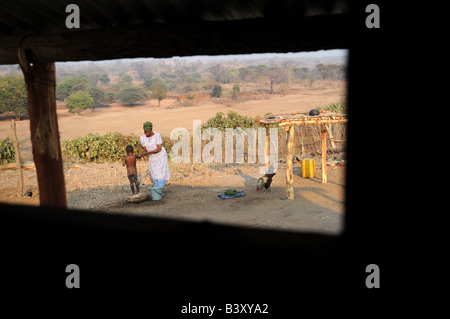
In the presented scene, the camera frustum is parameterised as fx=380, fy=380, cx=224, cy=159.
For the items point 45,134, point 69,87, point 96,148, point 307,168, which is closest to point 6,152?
point 96,148

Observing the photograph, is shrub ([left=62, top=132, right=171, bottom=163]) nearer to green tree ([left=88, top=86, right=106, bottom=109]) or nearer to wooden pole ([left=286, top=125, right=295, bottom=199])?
wooden pole ([left=286, top=125, right=295, bottom=199])

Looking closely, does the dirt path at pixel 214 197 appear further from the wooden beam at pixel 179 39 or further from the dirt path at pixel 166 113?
the dirt path at pixel 166 113

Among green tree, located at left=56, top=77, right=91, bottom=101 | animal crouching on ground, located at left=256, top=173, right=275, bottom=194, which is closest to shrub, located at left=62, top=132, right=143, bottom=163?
animal crouching on ground, located at left=256, top=173, right=275, bottom=194

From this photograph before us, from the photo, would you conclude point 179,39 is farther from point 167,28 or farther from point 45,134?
point 45,134

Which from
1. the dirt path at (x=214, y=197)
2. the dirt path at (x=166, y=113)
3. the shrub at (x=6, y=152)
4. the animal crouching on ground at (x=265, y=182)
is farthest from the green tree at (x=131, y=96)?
the animal crouching on ground at (x=265, y=182)

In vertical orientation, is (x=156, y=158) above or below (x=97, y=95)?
below

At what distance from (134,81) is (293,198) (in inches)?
2238

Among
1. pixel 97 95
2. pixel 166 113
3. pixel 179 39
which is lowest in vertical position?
pixel 179 39

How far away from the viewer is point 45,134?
137 inches

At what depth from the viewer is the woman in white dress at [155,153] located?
7906mm

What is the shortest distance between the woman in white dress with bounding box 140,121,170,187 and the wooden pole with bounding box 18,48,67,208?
4.22 metres

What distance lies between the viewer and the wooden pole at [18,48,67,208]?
3.38 meters

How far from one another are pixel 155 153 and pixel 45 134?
4.58 m
